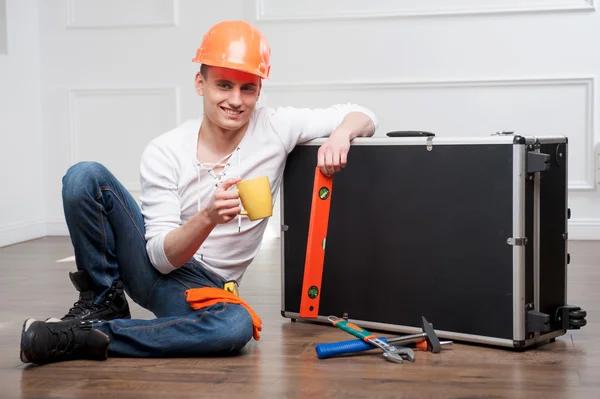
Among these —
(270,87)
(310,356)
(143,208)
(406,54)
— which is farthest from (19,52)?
(310,356)

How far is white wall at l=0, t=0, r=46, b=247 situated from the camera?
4023mm

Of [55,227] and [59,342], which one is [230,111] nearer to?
[59,342]

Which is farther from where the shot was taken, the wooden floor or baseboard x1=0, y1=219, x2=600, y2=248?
baseboard x1=0, y1=219, x2=600, y2=248

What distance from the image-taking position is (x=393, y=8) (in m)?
4.07

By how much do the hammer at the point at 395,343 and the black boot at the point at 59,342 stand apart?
1.56ft

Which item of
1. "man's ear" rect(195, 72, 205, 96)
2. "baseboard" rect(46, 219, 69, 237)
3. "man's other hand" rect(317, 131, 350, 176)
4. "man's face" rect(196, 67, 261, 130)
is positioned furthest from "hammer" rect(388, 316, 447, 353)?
"baseboard" rect(46, 219, 69, 237)

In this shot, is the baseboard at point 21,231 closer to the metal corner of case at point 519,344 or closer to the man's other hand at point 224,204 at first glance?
the man's other hand at point 224,204

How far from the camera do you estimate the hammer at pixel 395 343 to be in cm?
191

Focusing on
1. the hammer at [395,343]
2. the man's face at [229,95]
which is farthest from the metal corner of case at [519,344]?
the man's face at [229,95]

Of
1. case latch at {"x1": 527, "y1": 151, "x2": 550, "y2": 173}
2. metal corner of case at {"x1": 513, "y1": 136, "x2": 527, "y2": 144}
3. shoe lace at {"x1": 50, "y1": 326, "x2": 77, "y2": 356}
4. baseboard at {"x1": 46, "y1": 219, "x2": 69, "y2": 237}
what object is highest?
metal corner of case at {"x1": 513, "y1": 136, "x2": 527, "y2": 144}

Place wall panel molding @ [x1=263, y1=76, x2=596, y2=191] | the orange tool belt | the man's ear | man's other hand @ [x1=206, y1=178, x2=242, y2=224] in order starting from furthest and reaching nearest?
wall panel molding @ [x1=263, y1=76, x2=596, y2=191] < the man's ear < the orange tool belt < man's other hand @ [x1=206, y1=178, x2=242, y2=224]

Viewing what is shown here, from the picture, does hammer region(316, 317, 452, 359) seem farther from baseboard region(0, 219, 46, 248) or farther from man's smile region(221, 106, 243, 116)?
baseboard region(0, 219, 46, 248)

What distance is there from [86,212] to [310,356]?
2.01 feet

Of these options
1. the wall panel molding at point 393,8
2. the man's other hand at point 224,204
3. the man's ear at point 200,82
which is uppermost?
the wall panel molding at point 393,8
